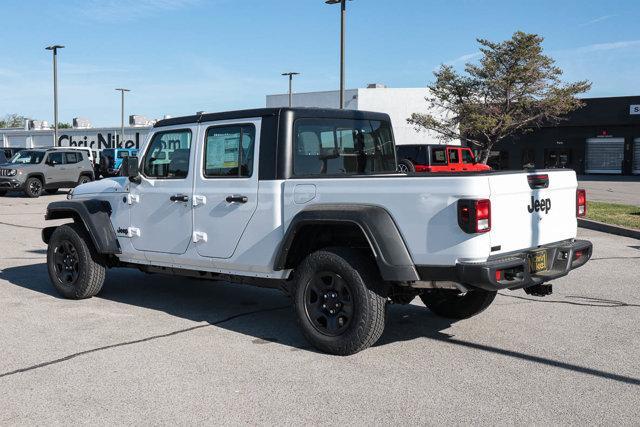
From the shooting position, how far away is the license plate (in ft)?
16.4

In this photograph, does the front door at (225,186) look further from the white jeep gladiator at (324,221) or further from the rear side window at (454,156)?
the rear side window at (454,156)

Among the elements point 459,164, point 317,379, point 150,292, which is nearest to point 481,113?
point 459,164

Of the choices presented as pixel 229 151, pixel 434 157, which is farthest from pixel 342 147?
pixel 434 157

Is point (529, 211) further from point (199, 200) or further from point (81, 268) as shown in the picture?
point (81, 268)

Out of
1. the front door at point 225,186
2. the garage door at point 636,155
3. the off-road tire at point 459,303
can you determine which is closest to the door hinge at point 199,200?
the front door at point 225,186

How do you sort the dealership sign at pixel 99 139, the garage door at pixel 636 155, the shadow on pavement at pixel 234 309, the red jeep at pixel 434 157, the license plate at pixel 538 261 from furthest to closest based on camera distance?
the dealership sign at pixel 99 139, the garage door at pixel 636 155, the red jeep at pixel 434 157, the shadow on pavement at pixel 234 309, the license plate at pixel 538 261

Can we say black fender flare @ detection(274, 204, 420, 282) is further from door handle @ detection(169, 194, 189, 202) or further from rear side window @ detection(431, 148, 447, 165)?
rear side window @ detection(431, 148, 447, 165)

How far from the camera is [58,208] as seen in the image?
24.0 feet

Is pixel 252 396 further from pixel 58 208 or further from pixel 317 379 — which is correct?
pixel 58 208

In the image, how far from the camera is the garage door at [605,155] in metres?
46.9

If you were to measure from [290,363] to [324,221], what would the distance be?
3.59ft

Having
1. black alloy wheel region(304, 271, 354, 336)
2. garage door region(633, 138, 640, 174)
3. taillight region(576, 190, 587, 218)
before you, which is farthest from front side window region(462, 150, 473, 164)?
garage door region(633, 138, 640, 174)

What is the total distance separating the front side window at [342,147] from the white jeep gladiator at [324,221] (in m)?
0.01

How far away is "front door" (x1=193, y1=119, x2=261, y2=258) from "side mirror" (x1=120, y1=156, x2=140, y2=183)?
834mm
